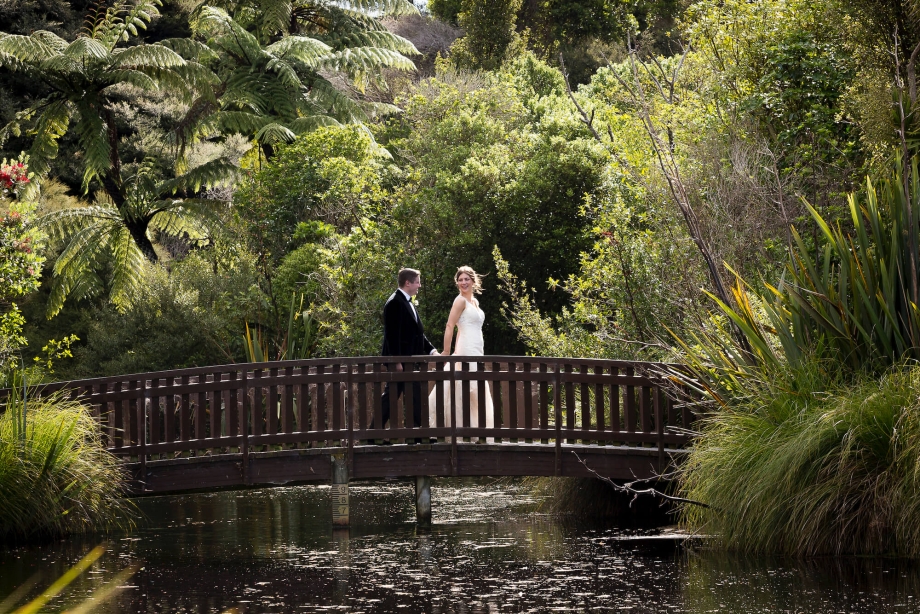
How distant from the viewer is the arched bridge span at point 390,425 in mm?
11516

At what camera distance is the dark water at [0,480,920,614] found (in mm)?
8078

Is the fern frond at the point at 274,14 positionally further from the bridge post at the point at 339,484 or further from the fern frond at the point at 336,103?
the bridge post at the point at 339,484

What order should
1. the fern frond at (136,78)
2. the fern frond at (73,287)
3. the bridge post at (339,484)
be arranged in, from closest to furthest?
the bridge post at (339,484)
the fern frond at (73,287)
the fern frond at (136,78)

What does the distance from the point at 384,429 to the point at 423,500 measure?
3.04 feet

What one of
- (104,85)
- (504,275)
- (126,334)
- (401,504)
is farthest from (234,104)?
(401,504)

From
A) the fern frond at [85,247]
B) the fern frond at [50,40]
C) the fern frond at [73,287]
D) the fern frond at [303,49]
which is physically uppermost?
the fern frond at [303,49]

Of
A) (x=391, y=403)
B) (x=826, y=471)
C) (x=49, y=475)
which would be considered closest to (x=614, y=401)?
(x=391, y=403)

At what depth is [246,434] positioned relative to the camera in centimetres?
1189

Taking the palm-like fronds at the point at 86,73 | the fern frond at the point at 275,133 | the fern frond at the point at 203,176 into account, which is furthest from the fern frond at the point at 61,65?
the fern frond at the point at 275,133

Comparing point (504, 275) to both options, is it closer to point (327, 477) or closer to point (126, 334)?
point (327, 477)

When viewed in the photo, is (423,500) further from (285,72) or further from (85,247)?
(285,72)

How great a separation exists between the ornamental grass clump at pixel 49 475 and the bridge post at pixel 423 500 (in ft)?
9.46

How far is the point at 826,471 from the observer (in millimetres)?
8797

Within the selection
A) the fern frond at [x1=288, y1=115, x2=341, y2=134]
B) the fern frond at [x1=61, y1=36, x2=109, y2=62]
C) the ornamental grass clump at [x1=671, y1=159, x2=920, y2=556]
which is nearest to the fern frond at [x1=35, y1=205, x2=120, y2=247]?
the fern frond at [x1=61, y1=36, x2=109, y2=62]
